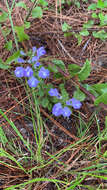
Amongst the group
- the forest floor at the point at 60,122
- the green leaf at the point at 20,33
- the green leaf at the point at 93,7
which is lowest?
the forest floor at the point at 60,122

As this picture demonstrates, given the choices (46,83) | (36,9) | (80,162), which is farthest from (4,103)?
(36,9)

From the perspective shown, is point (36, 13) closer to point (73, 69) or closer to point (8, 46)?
point (8, 46)

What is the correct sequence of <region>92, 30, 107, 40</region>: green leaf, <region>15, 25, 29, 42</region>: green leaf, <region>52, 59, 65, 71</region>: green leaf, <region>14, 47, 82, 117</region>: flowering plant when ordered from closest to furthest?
<region>14, 47, 82, 117</region>: flowering plant, <region>15, 25, 29, 42</region>: green leaf, <region>52, 59, 65, 71</region>: green leaf, <region>92, 30, 107, 40</region>: green leaf

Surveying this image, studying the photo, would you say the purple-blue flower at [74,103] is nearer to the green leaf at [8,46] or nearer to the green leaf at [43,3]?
the green leaf at [8,46]

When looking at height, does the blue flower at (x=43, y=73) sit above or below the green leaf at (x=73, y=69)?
above

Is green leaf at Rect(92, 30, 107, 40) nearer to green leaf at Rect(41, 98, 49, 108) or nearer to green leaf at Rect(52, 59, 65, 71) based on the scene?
green leaf at Rect(52, 59, 65, 71)

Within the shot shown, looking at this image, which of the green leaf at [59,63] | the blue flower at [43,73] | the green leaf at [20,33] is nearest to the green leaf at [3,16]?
the green leaf at [20,33]

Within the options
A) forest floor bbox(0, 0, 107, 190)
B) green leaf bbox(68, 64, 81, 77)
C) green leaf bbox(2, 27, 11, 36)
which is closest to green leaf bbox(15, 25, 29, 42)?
forest floor bbox(0, 0, 107, 190)
